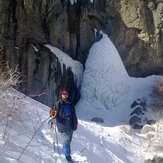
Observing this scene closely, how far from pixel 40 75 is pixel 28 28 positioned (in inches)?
107

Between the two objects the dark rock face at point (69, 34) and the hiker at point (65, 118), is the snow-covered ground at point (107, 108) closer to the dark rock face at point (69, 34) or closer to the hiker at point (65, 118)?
the dark rock face at point (69, 34)

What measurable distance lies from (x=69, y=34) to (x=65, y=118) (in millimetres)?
11669

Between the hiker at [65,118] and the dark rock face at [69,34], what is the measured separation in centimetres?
804

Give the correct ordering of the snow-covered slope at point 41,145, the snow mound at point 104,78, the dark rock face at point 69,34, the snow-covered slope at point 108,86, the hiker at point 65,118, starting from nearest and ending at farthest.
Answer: the snow-covered slope at point 41,145
the hiker at point 65,118
the dark rock face at point 69,34
the snow-covered slope at point 108,86
the snow mound at point 104,78

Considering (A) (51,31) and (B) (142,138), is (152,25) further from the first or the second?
(B) (142,138)

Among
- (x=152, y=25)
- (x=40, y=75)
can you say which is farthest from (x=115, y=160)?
(x=152, y=25)

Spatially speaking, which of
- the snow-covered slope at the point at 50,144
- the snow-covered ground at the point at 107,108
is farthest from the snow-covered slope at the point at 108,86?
the snow-covered slope at the point at 50,144

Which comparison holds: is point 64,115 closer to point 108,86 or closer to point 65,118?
point 65,118

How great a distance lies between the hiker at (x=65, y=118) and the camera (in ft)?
19.6

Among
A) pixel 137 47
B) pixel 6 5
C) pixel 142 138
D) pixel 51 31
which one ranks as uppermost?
pixel 6 5

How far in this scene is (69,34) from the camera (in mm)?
17062

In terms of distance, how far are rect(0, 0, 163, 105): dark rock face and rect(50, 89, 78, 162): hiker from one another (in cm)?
804

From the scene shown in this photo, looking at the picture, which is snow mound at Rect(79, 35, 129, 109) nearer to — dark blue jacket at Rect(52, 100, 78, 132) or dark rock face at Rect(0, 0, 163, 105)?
dark rock face at Rect(0, 0, 163, 105)

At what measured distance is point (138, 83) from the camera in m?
18.3
